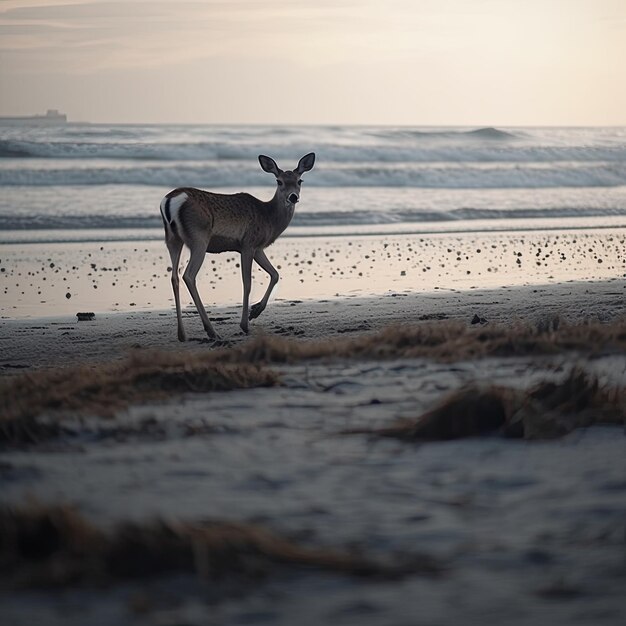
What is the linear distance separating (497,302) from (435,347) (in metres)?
6.07

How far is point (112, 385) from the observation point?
5.50 meters

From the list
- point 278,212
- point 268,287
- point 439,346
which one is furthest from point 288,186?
point 439,346

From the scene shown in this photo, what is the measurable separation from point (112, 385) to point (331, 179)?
2898 cm

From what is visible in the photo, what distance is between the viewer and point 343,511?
139 inches

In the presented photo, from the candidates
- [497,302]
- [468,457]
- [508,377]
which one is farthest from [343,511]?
[497,302]

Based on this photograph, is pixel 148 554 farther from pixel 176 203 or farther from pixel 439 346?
pixel 176 203

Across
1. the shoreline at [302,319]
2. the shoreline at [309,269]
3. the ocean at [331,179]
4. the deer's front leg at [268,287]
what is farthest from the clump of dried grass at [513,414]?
the ocean at [331,179]

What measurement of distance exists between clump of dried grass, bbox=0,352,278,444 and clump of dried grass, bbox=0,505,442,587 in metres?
1.45

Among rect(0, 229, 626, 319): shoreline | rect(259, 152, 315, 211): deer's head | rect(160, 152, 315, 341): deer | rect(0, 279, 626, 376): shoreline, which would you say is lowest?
rect(0, 279, 626, 376): shoreline

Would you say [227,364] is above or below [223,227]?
below

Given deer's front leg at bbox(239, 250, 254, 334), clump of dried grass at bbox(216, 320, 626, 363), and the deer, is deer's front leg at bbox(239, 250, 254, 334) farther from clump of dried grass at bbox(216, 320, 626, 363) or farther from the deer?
clump of dried grass at bbox(216, 320, 626, 363)

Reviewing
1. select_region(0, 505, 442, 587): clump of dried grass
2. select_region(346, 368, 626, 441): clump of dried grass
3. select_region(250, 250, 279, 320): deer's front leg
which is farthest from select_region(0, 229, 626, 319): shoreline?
select_region(0, 505, 442, 587): clump of dried grass

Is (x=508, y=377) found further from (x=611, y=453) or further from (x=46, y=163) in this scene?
(x=46, y=163)

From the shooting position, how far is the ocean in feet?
77.6
